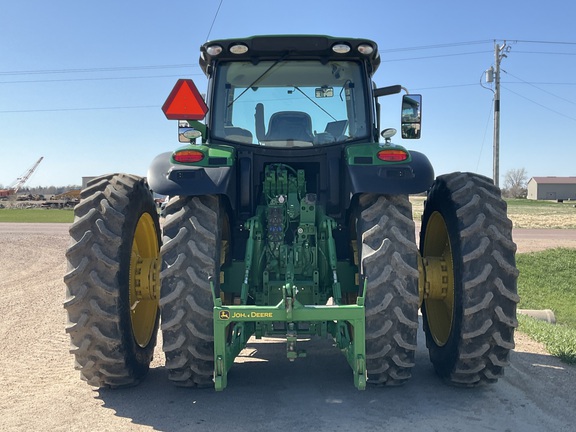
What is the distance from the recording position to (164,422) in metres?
3.84

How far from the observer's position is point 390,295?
12.9ft

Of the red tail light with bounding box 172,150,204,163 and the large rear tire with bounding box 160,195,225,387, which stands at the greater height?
the red tail light with bounding box 172,150,204,163

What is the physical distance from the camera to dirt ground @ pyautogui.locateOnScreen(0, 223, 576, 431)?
150 inches

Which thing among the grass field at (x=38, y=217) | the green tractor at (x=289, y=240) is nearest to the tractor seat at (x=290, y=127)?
the green tractor at (x=289, y=240)

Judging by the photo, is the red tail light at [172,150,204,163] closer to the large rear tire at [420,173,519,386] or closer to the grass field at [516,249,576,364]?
the large rear tire at [420,173,519,386]

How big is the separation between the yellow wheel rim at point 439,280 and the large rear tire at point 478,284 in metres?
0.02

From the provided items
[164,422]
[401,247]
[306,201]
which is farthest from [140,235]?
[401,247]

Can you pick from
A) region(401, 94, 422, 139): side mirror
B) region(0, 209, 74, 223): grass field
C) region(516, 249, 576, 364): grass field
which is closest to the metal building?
region(0, 209, 74, 223): grass field

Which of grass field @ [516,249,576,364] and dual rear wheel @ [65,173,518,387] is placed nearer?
dual rear wheel @ [65,173,518,387]

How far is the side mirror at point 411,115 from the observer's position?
5.26 meters

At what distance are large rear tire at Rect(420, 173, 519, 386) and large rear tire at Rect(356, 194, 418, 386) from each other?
482 millimetres

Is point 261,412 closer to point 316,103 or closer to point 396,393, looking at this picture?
point 396,393

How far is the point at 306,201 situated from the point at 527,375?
2.53 m

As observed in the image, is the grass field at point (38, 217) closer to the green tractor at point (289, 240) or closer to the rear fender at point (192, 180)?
the green tractor at point (289, 240)
